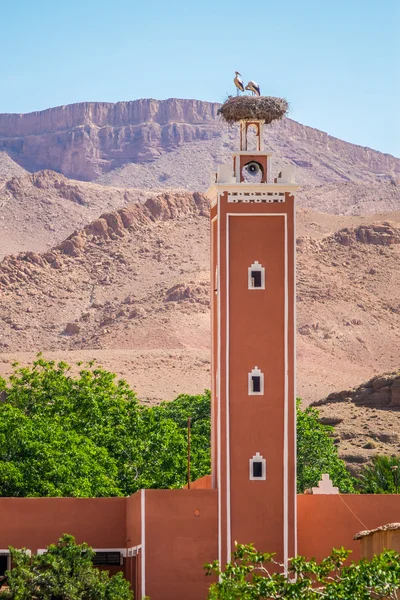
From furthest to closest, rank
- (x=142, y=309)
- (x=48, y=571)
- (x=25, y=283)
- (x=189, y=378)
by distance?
(x=25, y=283), (x=142, y=309), (x=189, y=378), (x=48, y=571)

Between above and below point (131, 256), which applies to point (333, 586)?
below

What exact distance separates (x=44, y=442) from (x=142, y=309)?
80.2 m

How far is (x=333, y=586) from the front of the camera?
28328mm

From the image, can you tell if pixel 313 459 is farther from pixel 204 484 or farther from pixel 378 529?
pixel 378 529

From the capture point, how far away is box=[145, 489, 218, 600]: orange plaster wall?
131ft

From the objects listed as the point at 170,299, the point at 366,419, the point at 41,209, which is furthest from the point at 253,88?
the point at 41,209

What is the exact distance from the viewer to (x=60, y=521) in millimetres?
41500

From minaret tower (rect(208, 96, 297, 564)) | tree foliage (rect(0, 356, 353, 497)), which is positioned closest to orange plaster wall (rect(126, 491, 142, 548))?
minaret tower (rect(208, 96, 297, 564))

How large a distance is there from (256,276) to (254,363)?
2392 millimetres

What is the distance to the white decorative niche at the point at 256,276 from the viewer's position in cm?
4166

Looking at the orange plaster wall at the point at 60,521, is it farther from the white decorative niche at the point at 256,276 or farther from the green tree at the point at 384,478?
the green tree at the point at 384,478

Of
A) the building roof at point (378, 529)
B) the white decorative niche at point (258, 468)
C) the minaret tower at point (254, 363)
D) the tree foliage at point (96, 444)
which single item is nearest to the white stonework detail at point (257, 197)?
the minaret tower at point (254, 363)

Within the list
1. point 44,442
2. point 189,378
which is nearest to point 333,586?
point 44,442

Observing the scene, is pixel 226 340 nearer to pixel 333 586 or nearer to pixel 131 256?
pixel 333 586
